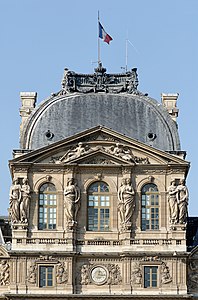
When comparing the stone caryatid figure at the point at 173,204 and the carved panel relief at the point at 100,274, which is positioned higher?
the stone caryatid figure at the point at 173,204

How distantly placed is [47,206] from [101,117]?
566 centimetres

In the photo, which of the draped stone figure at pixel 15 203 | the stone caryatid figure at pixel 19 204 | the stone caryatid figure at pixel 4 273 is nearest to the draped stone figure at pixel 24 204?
the stone caryatid figure at pixel 19 204

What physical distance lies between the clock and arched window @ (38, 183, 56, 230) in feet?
9.92

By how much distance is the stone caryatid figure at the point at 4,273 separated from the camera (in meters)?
70.6

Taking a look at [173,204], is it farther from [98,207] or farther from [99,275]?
[99,275]

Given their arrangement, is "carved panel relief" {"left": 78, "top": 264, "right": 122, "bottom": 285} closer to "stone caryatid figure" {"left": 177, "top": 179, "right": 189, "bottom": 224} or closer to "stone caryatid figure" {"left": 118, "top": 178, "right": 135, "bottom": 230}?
"stone caryatid figure" {"left": 118, "top": 178, "right": 135, "bottom": 230}

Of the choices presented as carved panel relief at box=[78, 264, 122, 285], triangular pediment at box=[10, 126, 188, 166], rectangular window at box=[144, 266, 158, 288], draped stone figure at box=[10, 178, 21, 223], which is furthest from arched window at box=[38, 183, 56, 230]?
rectangular window at box=[144, 266, 158, 288]

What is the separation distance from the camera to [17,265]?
70188mm

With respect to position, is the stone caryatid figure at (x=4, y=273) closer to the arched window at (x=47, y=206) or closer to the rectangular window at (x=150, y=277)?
the arched window at (x=47, y=206)

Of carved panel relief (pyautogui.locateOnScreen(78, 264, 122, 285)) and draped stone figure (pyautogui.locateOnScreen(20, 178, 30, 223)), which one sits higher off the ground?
draped stone figure (pyautogui.locateOnScreen(20, 178, 30, 223))

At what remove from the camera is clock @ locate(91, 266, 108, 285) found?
70375mm

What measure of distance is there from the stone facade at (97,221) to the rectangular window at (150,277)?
5 cm

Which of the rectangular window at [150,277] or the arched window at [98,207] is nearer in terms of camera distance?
the rectangular window at [150,277]

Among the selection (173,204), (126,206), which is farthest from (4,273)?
(173,204)
